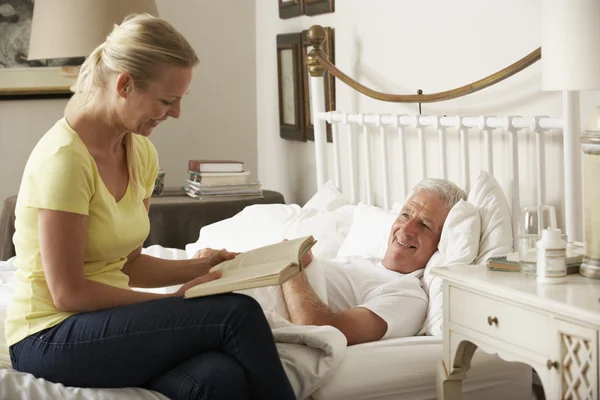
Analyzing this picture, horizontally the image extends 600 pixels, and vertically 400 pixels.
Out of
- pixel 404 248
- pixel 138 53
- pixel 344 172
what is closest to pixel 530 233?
pixel 404 248

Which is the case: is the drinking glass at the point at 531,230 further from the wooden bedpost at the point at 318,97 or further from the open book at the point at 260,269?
the wooden bedpost at the point at 318,97

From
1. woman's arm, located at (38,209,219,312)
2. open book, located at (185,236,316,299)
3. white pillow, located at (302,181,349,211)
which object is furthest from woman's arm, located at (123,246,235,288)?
white pillow, located at (302,181,349,211)

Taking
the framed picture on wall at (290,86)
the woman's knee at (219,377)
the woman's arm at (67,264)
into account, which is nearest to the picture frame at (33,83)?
the framed picture on wall at (290,86)

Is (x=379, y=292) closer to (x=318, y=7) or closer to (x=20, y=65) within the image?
(x=318, y=7)

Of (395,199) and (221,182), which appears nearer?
(395,199)

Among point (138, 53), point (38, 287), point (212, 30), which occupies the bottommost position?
point (38, 287)

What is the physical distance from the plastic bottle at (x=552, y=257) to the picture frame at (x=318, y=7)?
6.60 feet

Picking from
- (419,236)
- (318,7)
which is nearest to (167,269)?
(419,236)

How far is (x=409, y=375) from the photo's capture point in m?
2.00

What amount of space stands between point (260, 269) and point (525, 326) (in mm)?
496

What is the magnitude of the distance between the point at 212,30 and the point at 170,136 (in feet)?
1.75

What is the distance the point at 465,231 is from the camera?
2.27m

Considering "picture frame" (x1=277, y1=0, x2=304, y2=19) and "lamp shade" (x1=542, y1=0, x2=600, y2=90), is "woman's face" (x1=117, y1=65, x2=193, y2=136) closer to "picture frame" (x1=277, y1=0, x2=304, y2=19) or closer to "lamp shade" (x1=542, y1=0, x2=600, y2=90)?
"lamp shade" (x1=542, y1=0, x2=600, y2=90)

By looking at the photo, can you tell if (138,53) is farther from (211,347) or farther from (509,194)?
(509,194)
